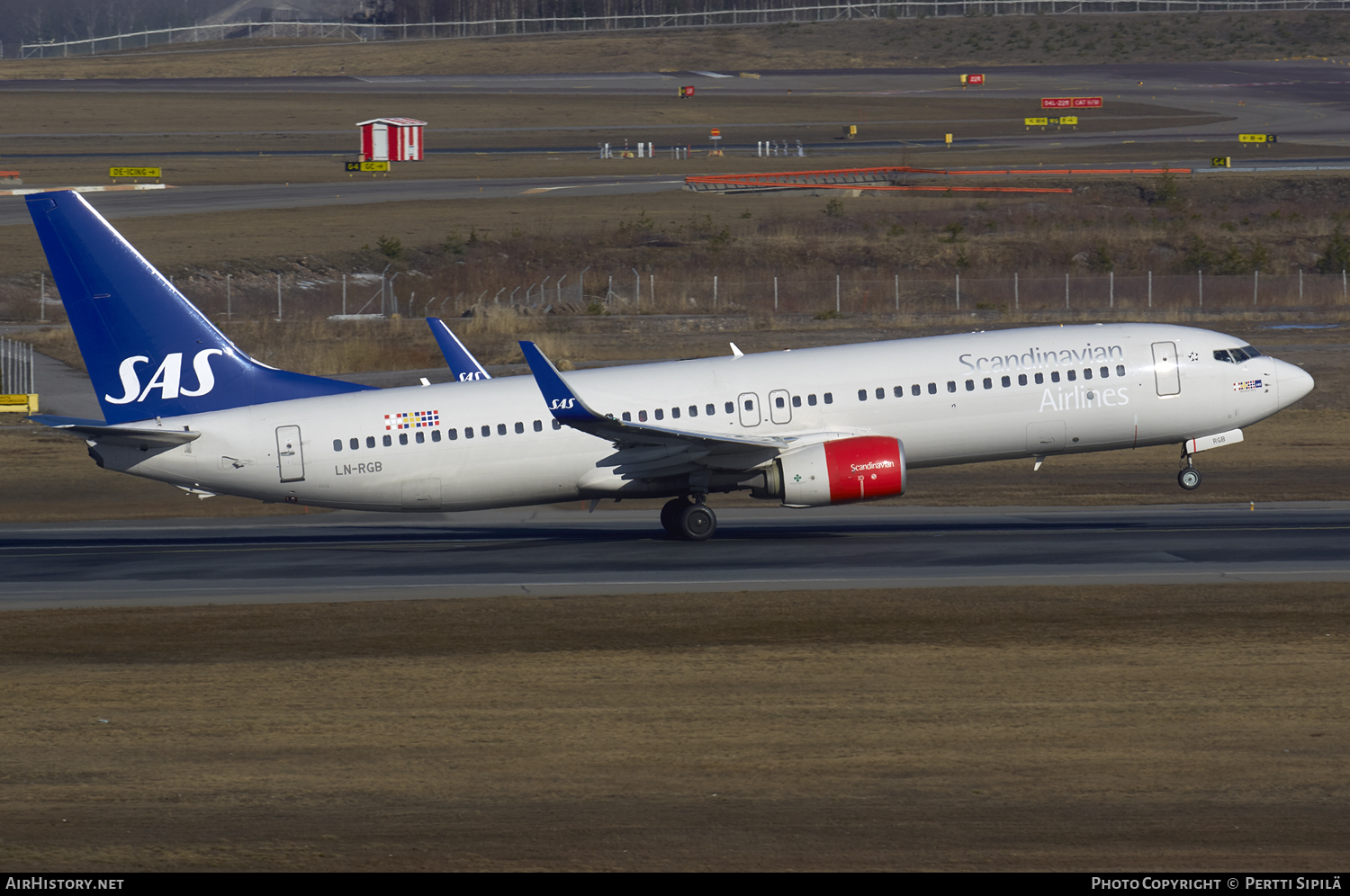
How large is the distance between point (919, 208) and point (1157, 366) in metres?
68.6

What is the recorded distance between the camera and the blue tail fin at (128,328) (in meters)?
33.3

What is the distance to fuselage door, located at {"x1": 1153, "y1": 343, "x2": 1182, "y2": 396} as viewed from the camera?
35750 millimetres

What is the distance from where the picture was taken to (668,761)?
18891 millimetres

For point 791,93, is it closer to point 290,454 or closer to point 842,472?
point 842,472

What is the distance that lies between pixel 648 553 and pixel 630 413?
3.28 meters

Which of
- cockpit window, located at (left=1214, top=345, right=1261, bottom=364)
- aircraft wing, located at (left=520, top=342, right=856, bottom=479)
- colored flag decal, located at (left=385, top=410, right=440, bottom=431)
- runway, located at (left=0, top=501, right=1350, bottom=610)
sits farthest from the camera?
cockpit window, located at (left=1214, top=345, right=1261, bottom=364)

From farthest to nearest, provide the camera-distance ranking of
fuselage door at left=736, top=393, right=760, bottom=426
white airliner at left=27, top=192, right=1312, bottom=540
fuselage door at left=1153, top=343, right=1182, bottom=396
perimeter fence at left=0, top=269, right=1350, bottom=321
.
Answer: perimeter fence at left=0, top=269, right=1350, bottom=321 → fuselage door at left=1153, top=343, right=1182, bottom=396 → fuselage door at left=736, top=393, right=760, bottom=426 → white airliner at left=27, top=192, right=1312, bottom=540

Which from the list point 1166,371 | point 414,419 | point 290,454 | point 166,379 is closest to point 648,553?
point 414,419

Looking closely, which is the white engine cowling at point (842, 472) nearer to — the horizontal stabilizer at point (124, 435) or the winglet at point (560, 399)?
the winglet at point (560, 399)

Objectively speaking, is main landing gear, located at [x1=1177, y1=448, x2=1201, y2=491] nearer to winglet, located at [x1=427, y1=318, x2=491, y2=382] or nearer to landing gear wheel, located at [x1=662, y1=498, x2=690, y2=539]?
landing gear wheel, located at [x1=662, y1=498, x2=690, y2=539]

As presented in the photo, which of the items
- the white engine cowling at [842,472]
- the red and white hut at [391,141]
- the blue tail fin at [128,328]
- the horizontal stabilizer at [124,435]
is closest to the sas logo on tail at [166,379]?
the blue tail fin at [128,328]

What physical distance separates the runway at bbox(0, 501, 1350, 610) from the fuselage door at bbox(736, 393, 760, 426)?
2900 millimetres

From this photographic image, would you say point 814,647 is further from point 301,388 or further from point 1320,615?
point 301,388

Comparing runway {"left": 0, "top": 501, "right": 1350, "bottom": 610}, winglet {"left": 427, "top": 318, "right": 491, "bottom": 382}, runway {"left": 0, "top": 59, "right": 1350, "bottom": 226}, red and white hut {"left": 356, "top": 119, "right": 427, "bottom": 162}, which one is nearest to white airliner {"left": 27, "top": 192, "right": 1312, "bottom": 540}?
runway {"left": 0, "top": 501, "right": 1350, "bottom": 610}
